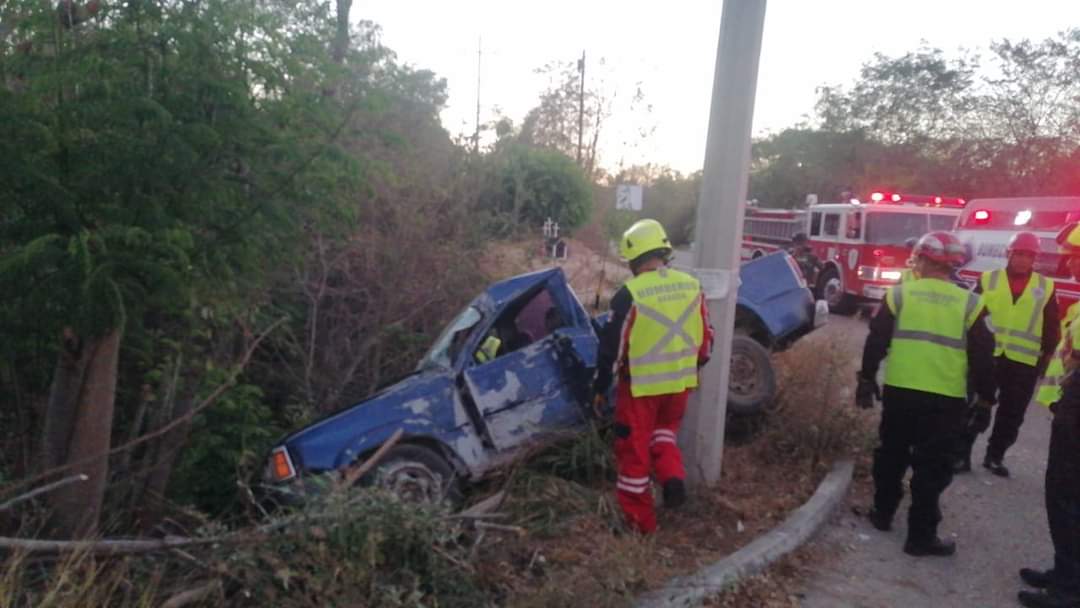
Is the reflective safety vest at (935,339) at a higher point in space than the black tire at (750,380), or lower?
higher

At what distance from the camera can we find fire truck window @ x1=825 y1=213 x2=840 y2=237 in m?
18.9

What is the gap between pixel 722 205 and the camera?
605cm

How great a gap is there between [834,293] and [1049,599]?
47.6 feet

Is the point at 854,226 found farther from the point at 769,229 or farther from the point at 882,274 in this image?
the point at 769,229

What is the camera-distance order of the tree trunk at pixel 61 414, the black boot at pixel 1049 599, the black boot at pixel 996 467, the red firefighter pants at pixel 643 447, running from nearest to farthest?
1. the black boot at pixel 1049 599
2. the tree trunk at pixel 61 414
3. the red firefighter pants at pixel 643 447
4. the black boot at pixel 996 467

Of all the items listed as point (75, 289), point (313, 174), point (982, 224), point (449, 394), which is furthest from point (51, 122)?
point (982, 224)

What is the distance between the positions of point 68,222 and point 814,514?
417 centimetres

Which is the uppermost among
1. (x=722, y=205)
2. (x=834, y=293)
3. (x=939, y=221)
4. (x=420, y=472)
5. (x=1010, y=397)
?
(x=722, y=205)

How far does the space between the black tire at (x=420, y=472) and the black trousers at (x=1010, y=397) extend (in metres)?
3.52

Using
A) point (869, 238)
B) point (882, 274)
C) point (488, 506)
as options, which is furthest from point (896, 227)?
point (488, 506)

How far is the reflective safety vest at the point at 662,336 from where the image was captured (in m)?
5.50

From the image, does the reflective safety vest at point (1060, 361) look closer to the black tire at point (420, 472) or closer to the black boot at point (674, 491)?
the black boot at point (674, 491)

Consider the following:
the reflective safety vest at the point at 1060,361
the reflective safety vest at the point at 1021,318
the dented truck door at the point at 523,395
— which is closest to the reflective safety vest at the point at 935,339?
the reflective safety vest at the point at 1060,361

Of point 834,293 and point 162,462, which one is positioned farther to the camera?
point 834,293
